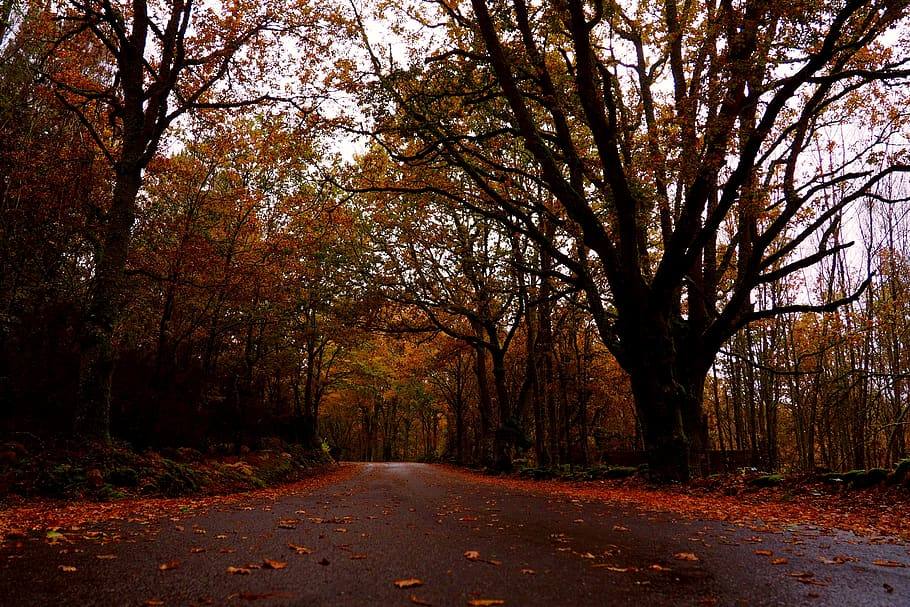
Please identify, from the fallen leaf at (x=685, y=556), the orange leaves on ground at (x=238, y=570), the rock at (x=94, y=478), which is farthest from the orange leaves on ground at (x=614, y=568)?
the rock at (x=94, y=478)

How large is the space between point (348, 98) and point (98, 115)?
710 centimetres

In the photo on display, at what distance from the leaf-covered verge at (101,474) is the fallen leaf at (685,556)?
7308 millimetres

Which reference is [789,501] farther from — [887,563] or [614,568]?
[614,568]

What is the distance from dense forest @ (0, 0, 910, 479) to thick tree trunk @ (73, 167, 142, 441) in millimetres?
37

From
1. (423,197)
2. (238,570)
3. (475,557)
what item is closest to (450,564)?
(475,557)

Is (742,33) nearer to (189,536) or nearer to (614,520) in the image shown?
(614,520)

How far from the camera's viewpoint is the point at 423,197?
1584 centimetres

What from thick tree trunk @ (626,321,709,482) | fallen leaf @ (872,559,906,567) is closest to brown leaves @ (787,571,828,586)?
fallen leaf @ (872,559,906,567)

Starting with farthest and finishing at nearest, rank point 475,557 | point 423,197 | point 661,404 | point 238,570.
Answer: point 423,197
point 661,404
point 475,557
point 238,570

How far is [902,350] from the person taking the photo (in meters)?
18.0

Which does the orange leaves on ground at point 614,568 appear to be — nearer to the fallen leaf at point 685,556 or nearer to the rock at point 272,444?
the fallen leaf at point 685,556

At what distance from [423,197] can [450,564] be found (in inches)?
527

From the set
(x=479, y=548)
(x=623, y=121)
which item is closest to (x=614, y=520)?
(x=479, y=548)

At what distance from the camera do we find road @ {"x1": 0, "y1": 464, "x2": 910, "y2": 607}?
8.80 feet
